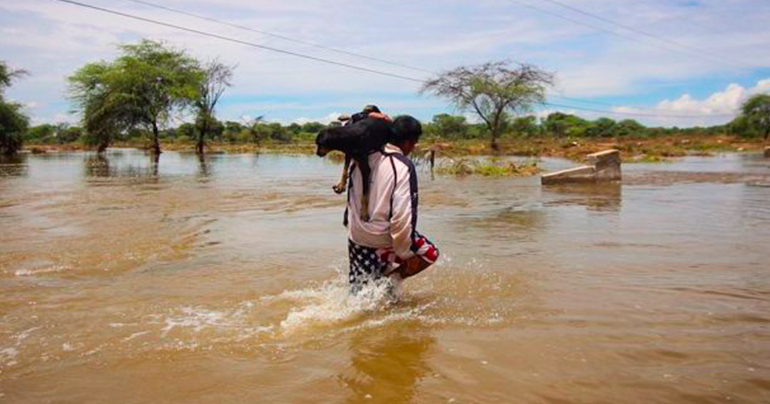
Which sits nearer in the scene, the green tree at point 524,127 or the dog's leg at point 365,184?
the dog's leg at point 365,184

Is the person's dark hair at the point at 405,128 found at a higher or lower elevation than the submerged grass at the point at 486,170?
higher

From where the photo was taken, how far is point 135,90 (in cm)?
4078

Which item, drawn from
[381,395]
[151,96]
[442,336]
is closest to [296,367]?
[381,395]

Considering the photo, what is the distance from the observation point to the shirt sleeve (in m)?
4.05

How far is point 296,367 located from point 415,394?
753 millimetres

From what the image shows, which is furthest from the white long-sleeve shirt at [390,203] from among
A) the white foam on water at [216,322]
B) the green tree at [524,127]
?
the green tree at [524,127]

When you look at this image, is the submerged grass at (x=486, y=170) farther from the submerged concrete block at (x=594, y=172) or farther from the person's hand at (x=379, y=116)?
the person's hand at (x=379, y=116)

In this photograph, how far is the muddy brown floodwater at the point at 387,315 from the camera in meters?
3.09

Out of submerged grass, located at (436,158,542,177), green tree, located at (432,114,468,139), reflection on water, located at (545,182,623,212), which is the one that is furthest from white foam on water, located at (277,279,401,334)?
green tree, located at (432,114,468,139)

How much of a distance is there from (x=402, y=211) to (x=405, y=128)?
615mm

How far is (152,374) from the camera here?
128 inches

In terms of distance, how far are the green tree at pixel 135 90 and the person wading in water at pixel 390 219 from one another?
128ft

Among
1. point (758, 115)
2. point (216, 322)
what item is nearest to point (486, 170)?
point (216, 322)

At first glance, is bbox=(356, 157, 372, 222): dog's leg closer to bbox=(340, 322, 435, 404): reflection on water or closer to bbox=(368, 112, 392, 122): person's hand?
bbox=(368, 112, 392, 122): person's hand
